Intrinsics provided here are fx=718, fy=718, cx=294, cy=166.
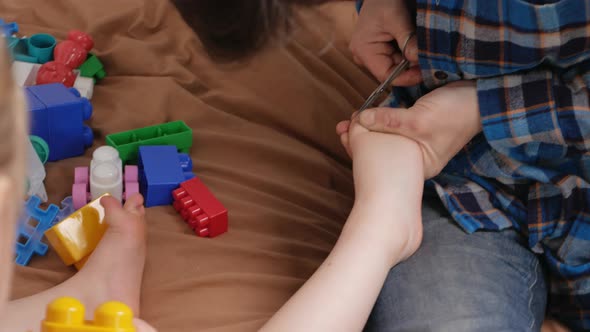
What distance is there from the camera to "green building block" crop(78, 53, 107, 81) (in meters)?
1.09

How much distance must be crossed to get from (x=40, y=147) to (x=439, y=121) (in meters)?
0.52

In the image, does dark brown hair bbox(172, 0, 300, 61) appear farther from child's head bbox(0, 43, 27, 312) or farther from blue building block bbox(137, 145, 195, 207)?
child's head bbox(0, 43, 27, 312)

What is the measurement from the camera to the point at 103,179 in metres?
0.90

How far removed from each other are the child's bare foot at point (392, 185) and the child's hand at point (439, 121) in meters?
0.01

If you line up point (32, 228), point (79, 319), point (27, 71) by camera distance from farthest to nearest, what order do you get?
point (27, 71) → point (32, 228) → point (79, 319)

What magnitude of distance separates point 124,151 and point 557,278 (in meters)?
0.57

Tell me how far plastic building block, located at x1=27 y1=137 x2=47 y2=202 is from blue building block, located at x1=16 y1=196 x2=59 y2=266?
1 cm

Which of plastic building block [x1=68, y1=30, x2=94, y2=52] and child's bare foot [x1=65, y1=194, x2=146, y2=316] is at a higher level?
plastic building block [x1=68, y1=30, x2=94, y2=52]

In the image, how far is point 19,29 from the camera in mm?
1172

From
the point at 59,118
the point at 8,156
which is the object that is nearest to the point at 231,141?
the point at 59,118

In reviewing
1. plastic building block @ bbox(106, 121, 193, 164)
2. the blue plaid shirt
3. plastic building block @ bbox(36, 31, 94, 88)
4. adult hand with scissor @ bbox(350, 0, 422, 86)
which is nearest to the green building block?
plastic building block @ bbox(36, 31, 94, 88)

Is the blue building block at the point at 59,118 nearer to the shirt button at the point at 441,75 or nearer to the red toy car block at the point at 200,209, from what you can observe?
the red toy car block at the point at 200,209

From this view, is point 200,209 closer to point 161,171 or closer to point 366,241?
point 161,171

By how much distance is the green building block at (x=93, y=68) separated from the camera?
1089 mm
